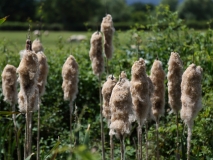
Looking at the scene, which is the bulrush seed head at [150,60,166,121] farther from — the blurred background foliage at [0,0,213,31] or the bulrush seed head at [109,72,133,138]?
the blurred background foliage at [0,0,213,31]

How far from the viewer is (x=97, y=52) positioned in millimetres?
4047

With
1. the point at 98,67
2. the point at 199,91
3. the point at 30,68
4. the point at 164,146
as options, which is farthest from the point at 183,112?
the point at 164,146

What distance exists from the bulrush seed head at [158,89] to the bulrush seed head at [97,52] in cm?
67

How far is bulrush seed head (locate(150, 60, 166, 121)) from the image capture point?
3.47m

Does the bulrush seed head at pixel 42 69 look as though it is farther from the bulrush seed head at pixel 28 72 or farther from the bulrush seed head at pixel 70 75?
the bulrush seed head at pixel 28 72

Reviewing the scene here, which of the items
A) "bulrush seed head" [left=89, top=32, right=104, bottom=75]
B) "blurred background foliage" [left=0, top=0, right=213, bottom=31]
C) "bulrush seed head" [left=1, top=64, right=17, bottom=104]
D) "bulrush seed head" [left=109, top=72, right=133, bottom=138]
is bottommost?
"bulrush seed head" [left=109, top=72, right=133, bottom=138]

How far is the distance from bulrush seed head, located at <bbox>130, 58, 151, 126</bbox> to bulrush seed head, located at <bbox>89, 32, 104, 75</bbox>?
1028 millimetres

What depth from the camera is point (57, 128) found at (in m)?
5.87

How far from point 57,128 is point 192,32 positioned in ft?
7.04

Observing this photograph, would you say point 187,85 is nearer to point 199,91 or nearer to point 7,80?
point 199,91

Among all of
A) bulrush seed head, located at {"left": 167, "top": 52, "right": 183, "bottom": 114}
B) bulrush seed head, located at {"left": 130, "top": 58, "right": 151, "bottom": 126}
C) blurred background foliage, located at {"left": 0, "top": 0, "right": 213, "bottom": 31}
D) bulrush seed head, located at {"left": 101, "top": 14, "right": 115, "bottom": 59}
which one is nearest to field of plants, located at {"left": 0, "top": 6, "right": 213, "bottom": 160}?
bulrush seed head, located at {"left": 101, "top": 14, "right": 115, "bottom": 59}

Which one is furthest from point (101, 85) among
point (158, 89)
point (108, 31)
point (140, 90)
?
point (140, 90)

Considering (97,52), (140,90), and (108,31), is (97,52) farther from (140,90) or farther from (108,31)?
(140,90)

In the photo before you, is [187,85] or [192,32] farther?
[192,32]
